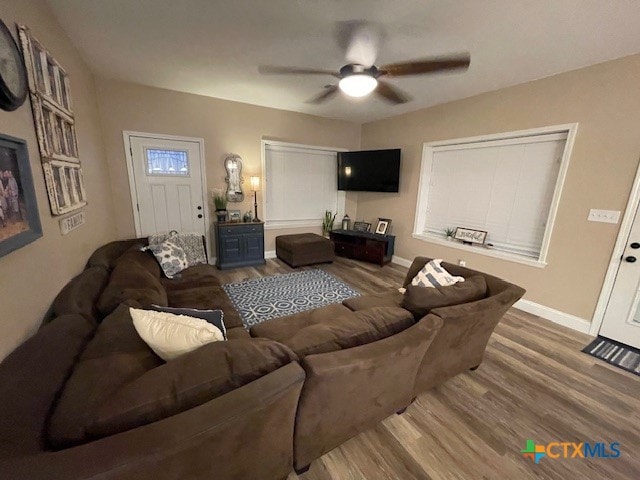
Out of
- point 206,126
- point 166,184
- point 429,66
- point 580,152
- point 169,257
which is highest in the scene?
point 429,66

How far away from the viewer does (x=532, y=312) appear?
3096 mm

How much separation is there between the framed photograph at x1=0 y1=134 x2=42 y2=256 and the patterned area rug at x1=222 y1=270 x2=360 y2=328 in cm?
177

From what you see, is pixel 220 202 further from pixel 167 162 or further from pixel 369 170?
pixel 369 170

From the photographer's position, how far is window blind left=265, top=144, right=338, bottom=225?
4.79 meters

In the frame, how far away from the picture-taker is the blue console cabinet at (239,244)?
413cm

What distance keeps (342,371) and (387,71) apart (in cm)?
241

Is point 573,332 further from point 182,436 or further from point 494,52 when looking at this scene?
point 182,436

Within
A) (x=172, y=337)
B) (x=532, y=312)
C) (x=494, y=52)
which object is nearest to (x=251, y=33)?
(x=494, y=52)

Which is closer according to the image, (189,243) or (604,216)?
(604,216)

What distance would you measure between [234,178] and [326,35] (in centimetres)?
263

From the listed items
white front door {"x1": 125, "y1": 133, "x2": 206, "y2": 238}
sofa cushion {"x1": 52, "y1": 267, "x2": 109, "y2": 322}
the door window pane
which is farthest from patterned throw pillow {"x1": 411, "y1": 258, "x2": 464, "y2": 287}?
the door window pane

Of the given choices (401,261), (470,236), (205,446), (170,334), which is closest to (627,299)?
(470,236)

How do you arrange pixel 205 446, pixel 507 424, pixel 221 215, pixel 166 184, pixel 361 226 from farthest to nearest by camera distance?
pixel 361 226 → pixel 221 215 → pixel 166 184 → pixel 507 424 → pixel 205 446

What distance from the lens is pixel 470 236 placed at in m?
3.77
